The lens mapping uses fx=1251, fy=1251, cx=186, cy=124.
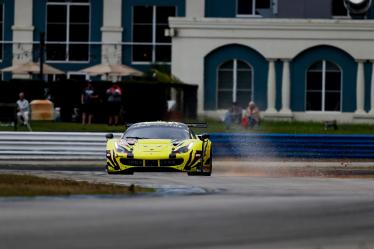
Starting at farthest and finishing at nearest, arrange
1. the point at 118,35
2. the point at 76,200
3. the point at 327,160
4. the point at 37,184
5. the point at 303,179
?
the point at 118,35 < the point at 327,160 < the point at 303,179 < the point at 37,184 < the point at 76,200

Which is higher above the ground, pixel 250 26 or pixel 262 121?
pixel 250 26

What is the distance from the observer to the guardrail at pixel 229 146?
32.9 meters

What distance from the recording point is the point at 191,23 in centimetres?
5209

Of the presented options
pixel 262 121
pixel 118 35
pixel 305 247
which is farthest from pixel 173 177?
pixel 118 35

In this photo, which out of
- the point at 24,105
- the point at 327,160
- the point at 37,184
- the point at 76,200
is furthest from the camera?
the point at 24,105

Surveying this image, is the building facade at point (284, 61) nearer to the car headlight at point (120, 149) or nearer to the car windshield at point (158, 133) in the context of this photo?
the car windshield at point (158, 133)

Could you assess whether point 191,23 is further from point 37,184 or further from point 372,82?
point 37,184

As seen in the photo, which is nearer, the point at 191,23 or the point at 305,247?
the point at 305,247

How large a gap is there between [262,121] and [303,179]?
2482 cm

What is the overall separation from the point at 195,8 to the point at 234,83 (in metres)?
6.03

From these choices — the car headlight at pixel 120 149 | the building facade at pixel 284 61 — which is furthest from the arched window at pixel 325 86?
the car headlight at pixel 120 149

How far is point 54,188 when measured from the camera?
21.2m

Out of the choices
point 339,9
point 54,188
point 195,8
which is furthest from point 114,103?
point 54,188

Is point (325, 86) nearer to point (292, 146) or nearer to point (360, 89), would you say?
point (360, 89)
